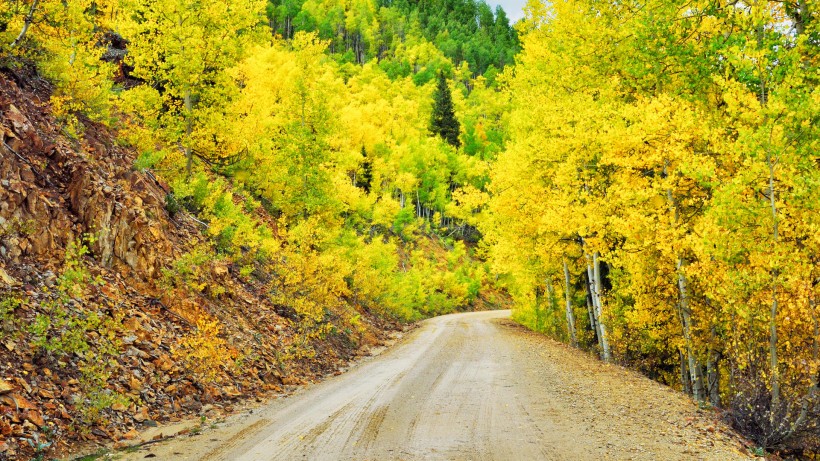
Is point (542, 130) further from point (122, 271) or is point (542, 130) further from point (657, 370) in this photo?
point (122, 271)

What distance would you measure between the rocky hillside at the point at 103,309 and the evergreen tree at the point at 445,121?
62.8 meters

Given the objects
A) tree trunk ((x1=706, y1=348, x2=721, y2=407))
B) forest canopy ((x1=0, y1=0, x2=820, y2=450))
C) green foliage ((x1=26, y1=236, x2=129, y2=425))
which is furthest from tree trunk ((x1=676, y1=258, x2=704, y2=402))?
green foliage ((x1=26, y1=236, x2=129, y2=425))

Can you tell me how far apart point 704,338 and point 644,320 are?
1.41 m

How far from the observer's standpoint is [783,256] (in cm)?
752

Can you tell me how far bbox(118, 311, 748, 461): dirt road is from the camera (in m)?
6.43

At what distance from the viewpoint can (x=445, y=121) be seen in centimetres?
7519

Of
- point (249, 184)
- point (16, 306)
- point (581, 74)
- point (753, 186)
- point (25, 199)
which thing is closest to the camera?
point (16, 306)

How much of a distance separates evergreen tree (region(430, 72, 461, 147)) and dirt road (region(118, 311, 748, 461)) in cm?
6430

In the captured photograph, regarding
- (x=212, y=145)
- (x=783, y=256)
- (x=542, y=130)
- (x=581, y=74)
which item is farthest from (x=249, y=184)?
(x=783, y=256)

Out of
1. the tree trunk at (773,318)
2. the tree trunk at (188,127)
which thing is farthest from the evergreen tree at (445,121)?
the tree trunk at (773,318)

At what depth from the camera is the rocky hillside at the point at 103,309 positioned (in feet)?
22.4

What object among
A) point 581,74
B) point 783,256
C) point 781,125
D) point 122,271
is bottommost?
point 783,256

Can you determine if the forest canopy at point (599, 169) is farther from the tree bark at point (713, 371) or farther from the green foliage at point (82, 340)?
Answer: the green foliage at point (82, 340)

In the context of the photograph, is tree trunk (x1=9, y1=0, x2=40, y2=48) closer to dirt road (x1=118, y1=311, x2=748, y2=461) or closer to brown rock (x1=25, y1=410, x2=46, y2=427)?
brown rock (x1=25, y1=410, x2=46, y2=427)
